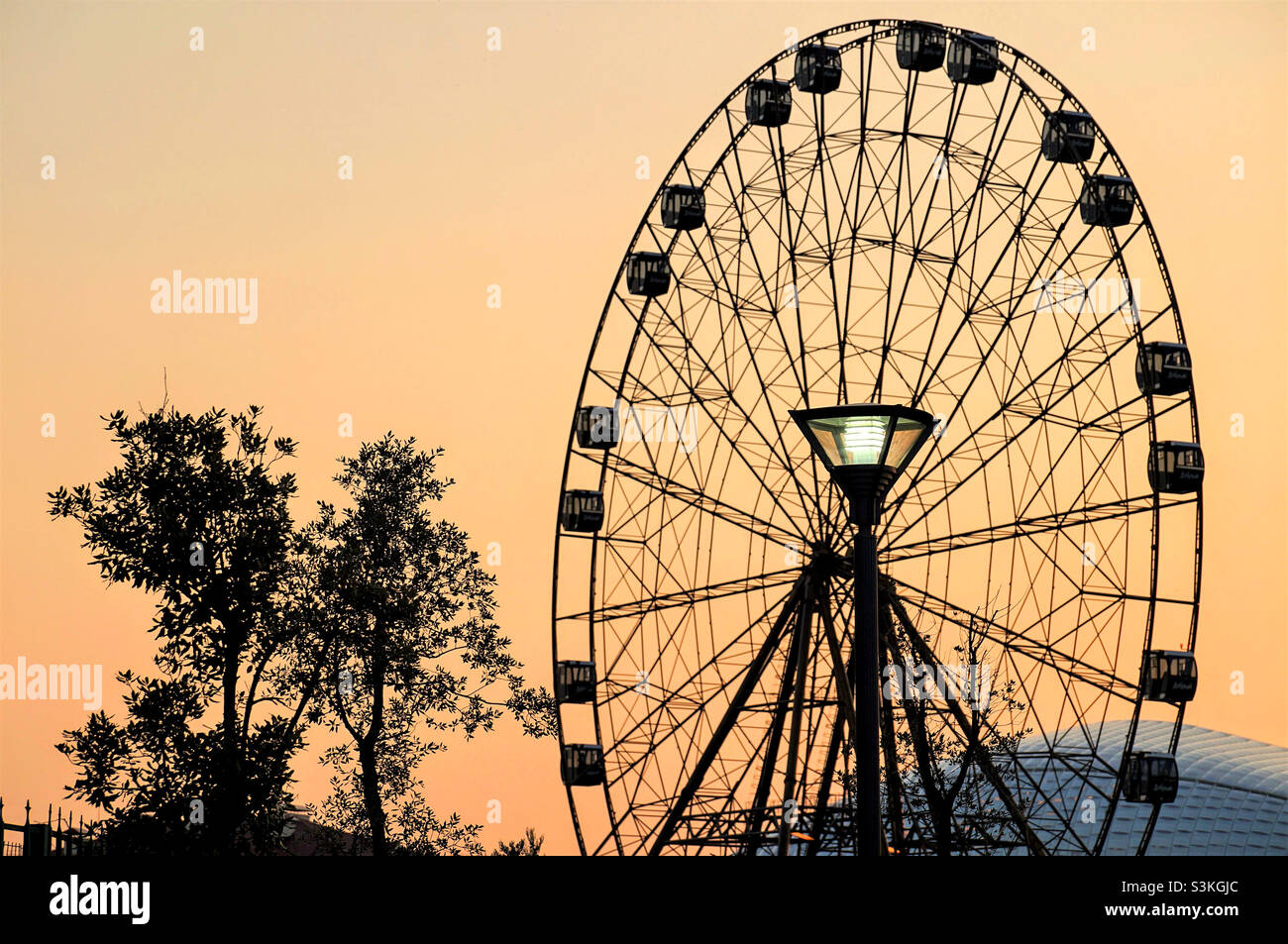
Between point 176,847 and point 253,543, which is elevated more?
point 253,543

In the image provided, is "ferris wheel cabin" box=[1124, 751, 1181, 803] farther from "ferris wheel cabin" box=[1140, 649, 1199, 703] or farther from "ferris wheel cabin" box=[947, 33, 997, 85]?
"ferris wheel cabin" box=[947, 33, 997, 85]

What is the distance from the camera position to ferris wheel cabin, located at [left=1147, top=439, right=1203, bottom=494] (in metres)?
41.0

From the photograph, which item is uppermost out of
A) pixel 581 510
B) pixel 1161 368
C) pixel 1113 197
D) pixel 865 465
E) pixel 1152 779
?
pixel 1113 197

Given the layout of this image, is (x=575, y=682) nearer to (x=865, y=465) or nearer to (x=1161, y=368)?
(x=1161, y=368)

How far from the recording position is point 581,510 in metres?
44.4

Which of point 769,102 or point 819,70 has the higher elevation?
point 819,70

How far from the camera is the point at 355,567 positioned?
42.8 m

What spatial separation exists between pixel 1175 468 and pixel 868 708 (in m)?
24.1

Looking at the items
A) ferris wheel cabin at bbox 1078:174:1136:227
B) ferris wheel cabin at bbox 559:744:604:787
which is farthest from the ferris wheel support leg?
ferris wheel cabin at bbox 1078:174:1136:227

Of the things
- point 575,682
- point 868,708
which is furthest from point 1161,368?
point 868,708

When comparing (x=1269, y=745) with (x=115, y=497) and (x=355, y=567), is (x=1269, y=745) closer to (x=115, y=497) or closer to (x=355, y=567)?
(x=355, y=567)

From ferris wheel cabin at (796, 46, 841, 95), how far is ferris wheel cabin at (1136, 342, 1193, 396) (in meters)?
10.0

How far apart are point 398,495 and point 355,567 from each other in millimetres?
9441
